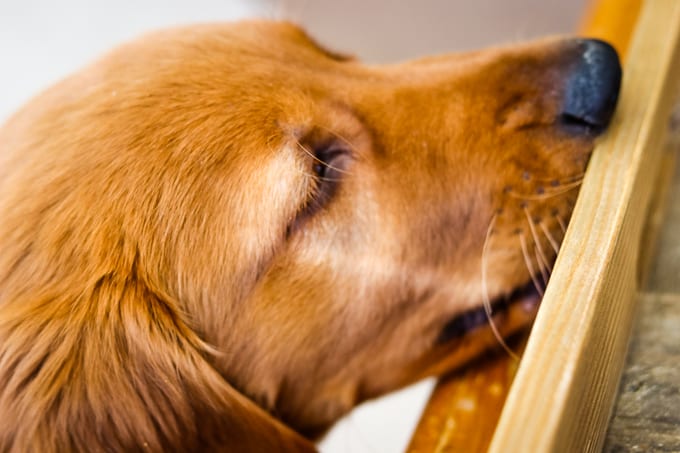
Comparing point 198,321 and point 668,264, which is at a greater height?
point 668,264

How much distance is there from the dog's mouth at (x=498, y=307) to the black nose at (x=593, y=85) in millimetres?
281

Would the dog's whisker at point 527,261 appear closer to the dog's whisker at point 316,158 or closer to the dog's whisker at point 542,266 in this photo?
the dog's whisker at point 542,266

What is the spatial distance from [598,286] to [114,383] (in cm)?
66

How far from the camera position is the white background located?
3.04 metres

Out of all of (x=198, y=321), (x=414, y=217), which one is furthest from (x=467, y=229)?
(x=198, y=321)

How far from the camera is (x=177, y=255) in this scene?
1.11 metres

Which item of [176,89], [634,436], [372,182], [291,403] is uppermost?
[176,89]

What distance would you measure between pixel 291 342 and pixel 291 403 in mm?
135

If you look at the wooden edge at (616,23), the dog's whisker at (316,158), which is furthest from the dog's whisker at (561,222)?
the wooden edge at (616,23)

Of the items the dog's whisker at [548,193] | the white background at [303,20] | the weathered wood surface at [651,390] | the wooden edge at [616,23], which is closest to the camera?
the weathered wood surface at [651,390]

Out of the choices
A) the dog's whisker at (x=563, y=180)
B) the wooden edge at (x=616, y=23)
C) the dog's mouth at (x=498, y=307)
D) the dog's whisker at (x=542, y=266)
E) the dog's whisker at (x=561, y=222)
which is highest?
the wooden edge at (x=616, y=23)

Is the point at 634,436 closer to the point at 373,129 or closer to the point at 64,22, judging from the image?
the point at 373,129

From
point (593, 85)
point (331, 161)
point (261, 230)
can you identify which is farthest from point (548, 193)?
point (261, 230)

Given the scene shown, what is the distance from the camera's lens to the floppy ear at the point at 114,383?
3.20ft
